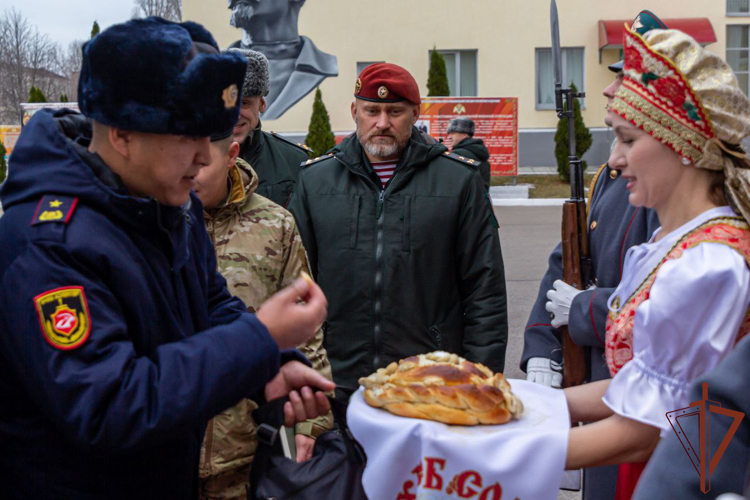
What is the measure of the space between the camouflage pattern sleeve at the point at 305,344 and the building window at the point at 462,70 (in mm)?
21846

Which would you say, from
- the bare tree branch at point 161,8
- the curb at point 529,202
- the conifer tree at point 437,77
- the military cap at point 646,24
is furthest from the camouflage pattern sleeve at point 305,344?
the bare tree branch at point 161,8

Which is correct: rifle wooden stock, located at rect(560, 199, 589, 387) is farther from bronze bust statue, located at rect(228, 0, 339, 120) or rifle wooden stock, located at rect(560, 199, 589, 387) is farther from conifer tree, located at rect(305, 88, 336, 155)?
bronze bust statue, located at rect(228, 0, 339, 120)

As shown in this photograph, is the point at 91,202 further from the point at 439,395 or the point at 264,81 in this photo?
the point at 264,81

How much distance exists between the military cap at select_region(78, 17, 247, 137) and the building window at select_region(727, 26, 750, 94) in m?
25.2

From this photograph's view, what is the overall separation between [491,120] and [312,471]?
1861 cm

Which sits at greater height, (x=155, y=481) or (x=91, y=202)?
(x=91, y=202)

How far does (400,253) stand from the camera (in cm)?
373

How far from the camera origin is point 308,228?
154 inches

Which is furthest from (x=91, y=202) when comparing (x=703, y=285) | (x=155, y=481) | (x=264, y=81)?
(x=264, y=81)

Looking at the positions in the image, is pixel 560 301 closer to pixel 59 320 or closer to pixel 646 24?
pixel 646 24

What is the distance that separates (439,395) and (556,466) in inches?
11.8

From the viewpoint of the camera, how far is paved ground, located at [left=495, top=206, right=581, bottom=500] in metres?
7.59

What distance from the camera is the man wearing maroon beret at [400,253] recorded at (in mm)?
3711

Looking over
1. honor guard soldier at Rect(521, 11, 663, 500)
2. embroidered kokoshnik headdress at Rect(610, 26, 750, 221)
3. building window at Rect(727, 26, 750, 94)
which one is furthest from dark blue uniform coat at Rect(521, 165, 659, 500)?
building window at Rect(727, 26, 750, 94)
